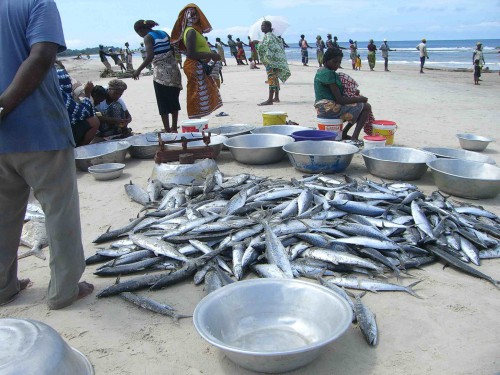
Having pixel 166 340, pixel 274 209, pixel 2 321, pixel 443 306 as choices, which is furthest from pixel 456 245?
pixel 2 321

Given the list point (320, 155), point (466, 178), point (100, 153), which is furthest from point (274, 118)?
point (466, 178)

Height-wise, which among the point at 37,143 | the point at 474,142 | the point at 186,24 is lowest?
the point at 474,142

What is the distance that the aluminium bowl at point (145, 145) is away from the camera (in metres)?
7.02

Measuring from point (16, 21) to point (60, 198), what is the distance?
1146mm

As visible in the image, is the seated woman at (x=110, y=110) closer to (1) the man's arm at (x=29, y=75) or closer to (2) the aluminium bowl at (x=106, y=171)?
(2) the aluminium bowl at (x=106, y=171)

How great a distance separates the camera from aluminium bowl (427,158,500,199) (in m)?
4.71

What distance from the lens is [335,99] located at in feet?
22.5

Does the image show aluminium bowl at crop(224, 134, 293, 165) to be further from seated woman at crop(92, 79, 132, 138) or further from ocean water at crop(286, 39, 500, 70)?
ocean water at crop(286, 39, 500, 70)

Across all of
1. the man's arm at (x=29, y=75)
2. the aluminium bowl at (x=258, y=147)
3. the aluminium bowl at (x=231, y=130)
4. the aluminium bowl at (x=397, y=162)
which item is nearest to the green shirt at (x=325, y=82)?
the aluminium bowl at (x=258, y=147)

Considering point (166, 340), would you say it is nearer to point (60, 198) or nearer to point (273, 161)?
point (60, 198)

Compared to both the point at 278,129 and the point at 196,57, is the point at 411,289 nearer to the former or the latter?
the point at 278,129

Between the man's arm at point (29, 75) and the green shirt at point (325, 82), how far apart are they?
5.07m

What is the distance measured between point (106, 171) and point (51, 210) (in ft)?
11.2

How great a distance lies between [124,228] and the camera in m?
4.24
